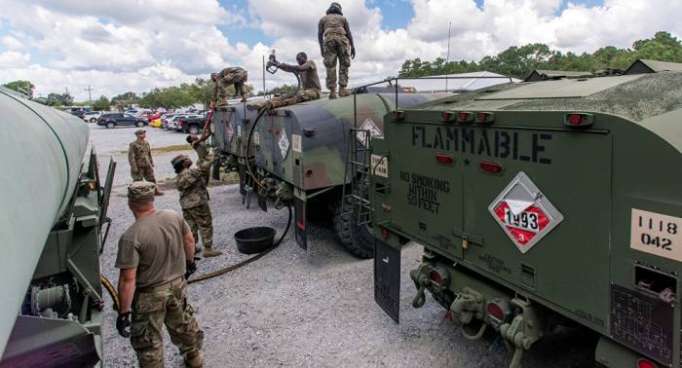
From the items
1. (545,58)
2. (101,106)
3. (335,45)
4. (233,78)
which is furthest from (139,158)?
(101,106)

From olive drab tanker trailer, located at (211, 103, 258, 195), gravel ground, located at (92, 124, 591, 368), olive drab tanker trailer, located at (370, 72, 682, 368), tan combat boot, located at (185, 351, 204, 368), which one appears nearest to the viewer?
olive drab tanker trailer, located at (370, 72, 682, 368)

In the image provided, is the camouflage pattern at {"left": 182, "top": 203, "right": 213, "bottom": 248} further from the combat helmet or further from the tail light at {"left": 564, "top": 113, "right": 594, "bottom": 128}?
the tail light at {"left": 564, "top": 113, "right": 594, "bottom": 128}

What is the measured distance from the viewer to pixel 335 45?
25.7 feet

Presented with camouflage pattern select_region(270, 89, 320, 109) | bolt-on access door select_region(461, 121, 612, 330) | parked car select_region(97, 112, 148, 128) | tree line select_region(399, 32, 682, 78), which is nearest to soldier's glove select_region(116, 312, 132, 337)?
bolt-on access door select_region(461, 121, 612, 330)

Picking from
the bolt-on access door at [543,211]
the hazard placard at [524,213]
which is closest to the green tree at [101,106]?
the bolt-on access door at [543,211]

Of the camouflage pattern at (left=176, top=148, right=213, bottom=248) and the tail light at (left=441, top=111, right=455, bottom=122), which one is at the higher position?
the tail light at (left=441, top=111, right=455, bottom=122)

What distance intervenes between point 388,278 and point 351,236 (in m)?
2.09

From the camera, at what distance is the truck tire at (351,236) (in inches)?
261

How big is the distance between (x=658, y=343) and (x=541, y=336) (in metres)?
0.85

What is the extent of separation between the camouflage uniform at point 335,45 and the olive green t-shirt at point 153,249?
4482 millimetres

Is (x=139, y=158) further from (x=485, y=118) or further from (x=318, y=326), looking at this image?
(x=485, y=118)

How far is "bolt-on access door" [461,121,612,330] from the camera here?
2.55 m

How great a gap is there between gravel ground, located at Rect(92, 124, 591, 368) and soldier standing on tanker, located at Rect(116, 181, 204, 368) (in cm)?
73

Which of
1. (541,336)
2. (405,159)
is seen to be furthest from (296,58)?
(541,336)
